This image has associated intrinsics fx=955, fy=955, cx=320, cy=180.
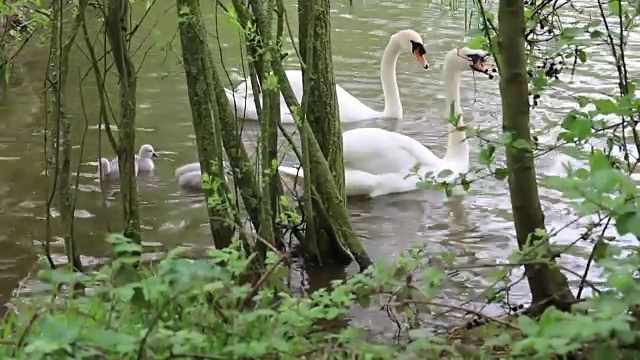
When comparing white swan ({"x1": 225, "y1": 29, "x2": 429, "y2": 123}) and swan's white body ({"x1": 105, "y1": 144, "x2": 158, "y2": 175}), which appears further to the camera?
white swan ({"x1": 225, "y1": 29, "x2": 429, "y2": 123})

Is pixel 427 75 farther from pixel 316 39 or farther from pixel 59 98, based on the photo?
pixel 59 98

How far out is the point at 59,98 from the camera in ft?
14.3

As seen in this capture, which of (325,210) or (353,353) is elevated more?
(353,353)

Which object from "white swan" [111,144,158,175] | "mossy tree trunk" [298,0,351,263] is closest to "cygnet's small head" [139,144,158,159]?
"white swan" [111,144,158,175]

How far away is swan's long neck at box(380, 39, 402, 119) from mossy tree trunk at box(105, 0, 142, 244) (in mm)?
4700

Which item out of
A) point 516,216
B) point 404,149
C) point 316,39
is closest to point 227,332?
point 516,216

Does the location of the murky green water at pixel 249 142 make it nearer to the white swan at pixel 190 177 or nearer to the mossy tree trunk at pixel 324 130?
the white swan at pixel 190 177

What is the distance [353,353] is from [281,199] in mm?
2563

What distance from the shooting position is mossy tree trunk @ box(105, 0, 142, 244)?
4301 millimetres

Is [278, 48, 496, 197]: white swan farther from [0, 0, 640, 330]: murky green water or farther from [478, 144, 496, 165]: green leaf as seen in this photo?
[478, 144, 496, 165]: green leaf

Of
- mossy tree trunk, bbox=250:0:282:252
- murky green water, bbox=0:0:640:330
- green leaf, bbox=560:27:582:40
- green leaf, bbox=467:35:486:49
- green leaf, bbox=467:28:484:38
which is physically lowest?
murky green water, bbox=0:0:640:330

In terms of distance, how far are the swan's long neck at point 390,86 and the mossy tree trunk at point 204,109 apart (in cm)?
420

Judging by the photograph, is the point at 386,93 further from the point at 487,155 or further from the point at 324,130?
the point at 487,155

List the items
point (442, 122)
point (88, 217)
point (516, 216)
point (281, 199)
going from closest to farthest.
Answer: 1. point (516, 216)
2. point (281, 199)
3. point (88, 217)
4. point (442, 122)
